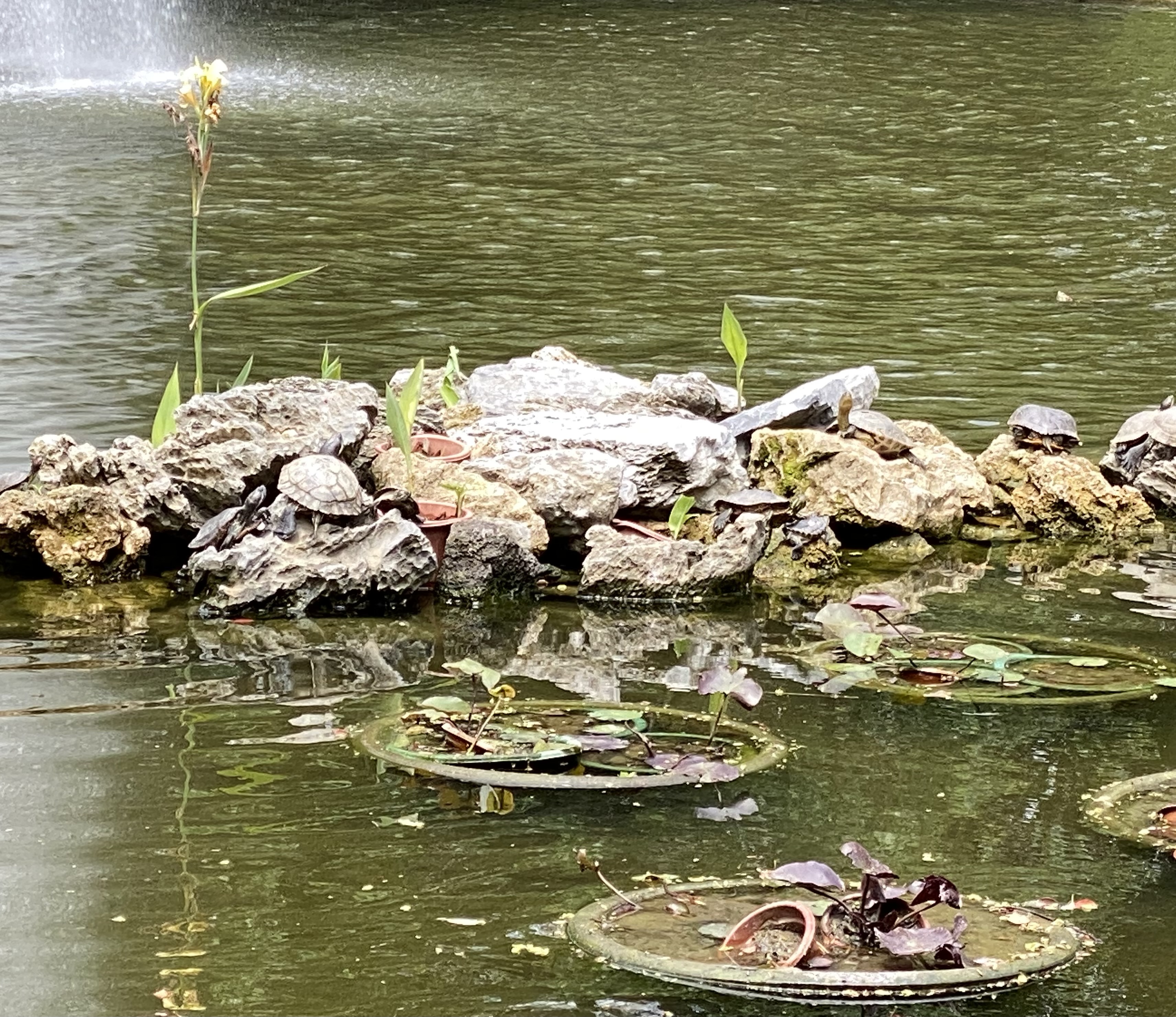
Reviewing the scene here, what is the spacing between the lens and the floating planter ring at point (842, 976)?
324cm

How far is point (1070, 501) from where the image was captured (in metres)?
6.88

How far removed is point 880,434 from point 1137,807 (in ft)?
9.15

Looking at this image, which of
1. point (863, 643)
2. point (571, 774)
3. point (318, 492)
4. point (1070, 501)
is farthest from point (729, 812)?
point (1070, 501)

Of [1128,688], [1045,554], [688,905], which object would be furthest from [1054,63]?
[688,905]

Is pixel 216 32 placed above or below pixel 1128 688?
above

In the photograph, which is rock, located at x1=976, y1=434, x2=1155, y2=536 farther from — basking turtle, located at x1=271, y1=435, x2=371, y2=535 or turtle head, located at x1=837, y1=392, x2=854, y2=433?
basking turtle, located at x1=271, y1=435, x2=371, y2=535

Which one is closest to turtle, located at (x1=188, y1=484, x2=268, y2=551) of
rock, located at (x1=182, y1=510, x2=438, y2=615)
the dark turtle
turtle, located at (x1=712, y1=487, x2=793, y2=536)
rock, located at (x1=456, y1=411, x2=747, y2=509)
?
rock, located at (x1=182, y1=510, x2=438, y2=615)

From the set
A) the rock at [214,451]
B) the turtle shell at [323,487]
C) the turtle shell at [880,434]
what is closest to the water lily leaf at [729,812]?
the turtle shell at [323,487]

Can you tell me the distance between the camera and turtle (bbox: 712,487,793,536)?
623cm

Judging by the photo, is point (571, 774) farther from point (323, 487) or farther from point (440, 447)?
point (440, 447)

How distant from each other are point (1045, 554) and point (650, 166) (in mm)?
8917

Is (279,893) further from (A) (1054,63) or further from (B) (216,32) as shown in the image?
(B) (216,32)

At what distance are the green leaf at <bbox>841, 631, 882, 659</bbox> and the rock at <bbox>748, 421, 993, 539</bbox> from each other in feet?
4.98

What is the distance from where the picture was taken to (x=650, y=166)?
49.4 ft
